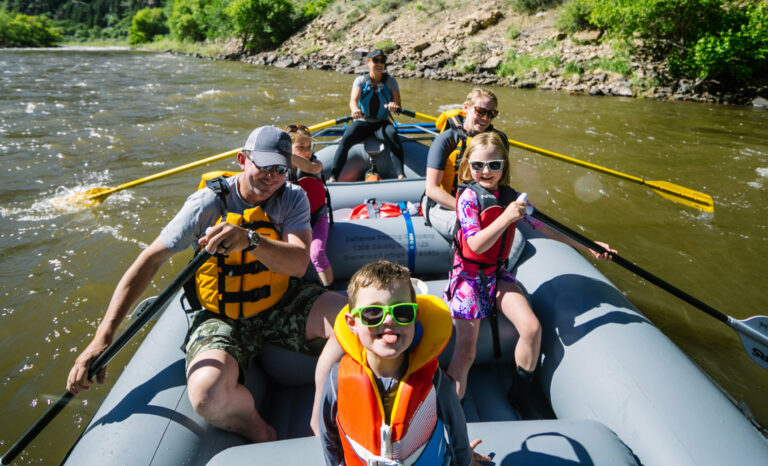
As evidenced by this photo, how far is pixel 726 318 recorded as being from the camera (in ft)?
6.47

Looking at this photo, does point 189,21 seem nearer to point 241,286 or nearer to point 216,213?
point 216,213

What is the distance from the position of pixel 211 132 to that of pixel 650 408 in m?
7.96

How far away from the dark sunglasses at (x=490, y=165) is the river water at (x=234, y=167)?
1.86 meters

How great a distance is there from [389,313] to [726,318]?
1870 mm

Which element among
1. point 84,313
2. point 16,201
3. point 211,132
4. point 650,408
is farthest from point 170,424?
point 211,132

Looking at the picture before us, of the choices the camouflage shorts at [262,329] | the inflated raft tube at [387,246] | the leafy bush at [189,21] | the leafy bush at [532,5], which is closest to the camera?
the camouflage shorts at [262,329]

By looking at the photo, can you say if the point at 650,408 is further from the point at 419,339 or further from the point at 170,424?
the point at 170,424

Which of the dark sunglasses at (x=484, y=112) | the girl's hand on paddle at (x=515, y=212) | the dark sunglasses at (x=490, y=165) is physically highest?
the dark sunglasses at (x=484, y=112)

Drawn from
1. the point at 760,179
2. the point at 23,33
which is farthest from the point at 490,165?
the point at 23,33

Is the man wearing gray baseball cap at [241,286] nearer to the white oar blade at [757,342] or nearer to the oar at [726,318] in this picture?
the oar at [726,318]

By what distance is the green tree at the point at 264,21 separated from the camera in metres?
23.1

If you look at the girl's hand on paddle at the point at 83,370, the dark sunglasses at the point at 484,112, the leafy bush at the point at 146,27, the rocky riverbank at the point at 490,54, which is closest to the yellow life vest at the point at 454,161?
the dark sunglasses at the point at 484,112

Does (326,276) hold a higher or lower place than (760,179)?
lower

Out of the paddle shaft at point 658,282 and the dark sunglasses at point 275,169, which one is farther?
the paddle shaft at point 658,282
